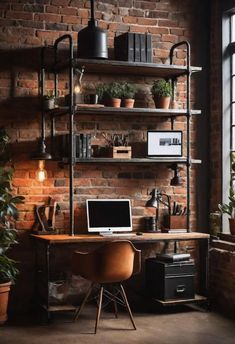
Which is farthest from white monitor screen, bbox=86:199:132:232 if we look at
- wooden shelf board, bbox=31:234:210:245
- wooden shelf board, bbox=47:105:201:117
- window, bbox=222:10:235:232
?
window, bbox=222:10:235:232

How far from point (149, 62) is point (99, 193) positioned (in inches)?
58.6

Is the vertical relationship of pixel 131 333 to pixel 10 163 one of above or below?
below

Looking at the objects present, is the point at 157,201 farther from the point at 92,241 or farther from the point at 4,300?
the point at 4,300

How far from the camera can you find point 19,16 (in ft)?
21.4

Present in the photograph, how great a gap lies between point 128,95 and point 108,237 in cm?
152

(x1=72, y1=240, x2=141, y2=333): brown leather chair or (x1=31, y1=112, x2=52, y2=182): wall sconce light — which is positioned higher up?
(x1=31, y1=112, x2=52, y2=182): wall sconce light

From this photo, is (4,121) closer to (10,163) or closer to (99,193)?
(10,163)

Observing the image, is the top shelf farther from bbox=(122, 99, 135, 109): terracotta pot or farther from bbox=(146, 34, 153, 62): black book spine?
bbox=(122, 99, 135, 109): terracotta pot

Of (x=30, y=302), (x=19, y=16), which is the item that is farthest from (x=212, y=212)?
(x=19, y=16)

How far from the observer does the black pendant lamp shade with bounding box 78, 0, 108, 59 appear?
6.23 metres

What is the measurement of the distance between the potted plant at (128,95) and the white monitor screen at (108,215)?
1013 mm

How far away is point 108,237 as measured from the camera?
20.5ft

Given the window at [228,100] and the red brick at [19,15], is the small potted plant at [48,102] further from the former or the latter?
the window at [228,100]

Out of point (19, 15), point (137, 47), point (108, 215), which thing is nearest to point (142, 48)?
point (137, 47)
